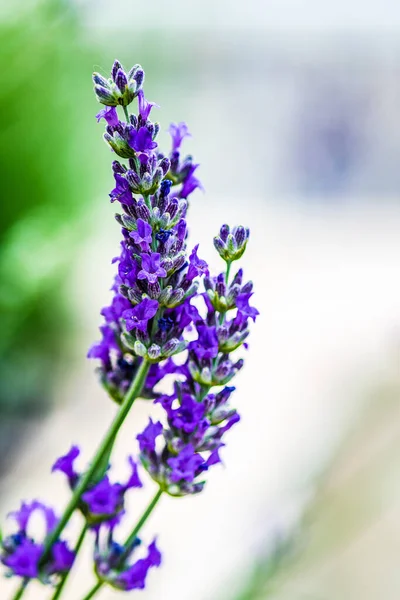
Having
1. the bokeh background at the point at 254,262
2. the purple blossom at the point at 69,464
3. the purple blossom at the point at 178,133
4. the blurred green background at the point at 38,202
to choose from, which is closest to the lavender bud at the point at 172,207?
the purple blossom at the point at 178,133

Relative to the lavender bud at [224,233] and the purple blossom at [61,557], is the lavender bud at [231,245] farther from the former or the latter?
the purple blossom at [61,557]

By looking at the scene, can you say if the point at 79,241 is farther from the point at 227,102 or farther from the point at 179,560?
the point at 227,102

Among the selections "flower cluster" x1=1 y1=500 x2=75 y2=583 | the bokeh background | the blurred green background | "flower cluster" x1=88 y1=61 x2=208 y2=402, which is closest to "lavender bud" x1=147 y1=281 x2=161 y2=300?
"flower cluster" x1=88 y1=61 x2=208 y2=402

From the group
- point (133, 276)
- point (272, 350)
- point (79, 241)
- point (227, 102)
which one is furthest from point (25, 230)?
point (227, 102)

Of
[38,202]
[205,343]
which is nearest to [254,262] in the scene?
[38,202]

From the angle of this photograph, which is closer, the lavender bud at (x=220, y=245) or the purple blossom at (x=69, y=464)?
the lavender bud at (x=220, y=245)

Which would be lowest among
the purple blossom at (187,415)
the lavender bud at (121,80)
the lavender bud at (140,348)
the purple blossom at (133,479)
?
the purple blossom at (133,479)

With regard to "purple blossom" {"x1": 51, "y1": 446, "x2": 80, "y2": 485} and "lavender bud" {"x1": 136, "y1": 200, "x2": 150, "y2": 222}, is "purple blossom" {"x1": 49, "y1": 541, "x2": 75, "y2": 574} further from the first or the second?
"lavender bud" {"x1": 136, "y1": 200, "x2": 150, "y2": 222}
